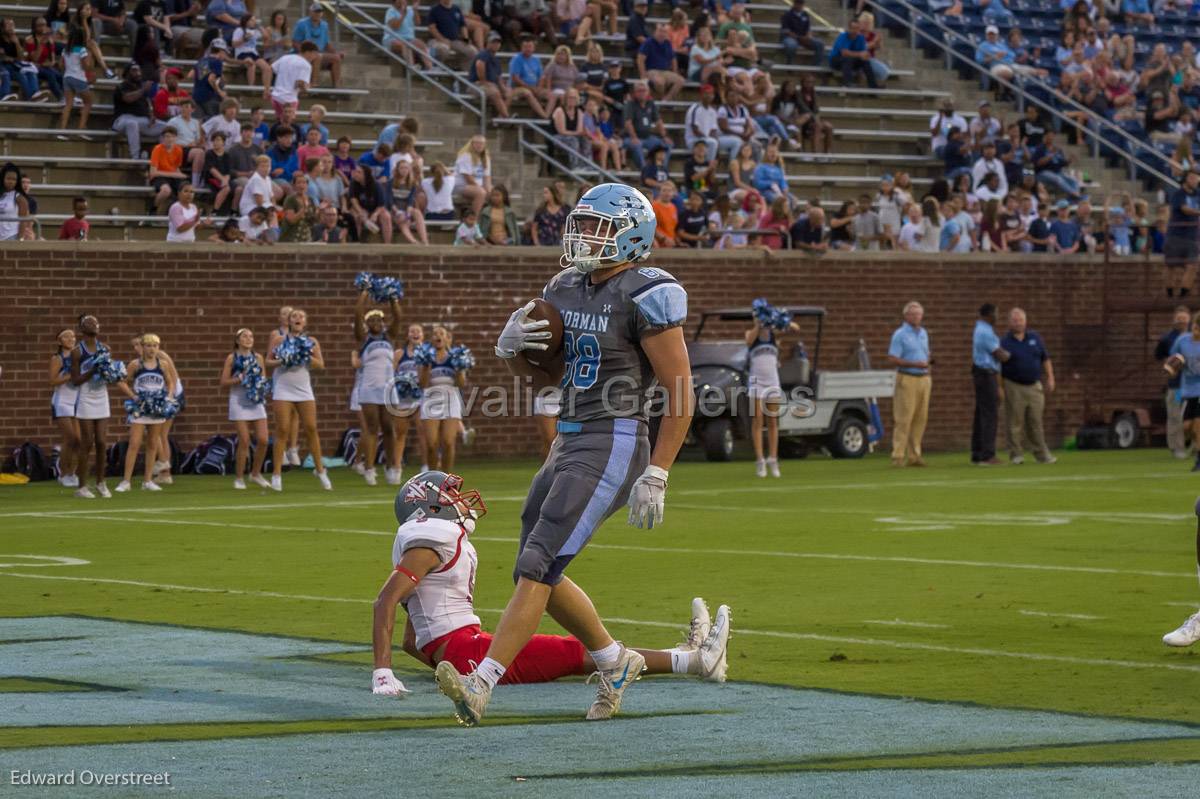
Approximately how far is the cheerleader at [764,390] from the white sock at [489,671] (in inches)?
654

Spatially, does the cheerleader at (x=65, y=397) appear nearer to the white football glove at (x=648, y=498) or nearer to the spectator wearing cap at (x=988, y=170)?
the white football glove at (x=648, y=498)

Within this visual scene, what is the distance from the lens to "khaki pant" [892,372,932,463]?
25.5 m

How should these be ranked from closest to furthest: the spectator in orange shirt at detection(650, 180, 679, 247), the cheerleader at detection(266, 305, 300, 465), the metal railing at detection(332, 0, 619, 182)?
the cheerleader at detection(266, 305, 300, 465), the spectator in orange shirt at detection(650, 180, 679, 247), the metal railing at detection(332, 0, 619, 182)

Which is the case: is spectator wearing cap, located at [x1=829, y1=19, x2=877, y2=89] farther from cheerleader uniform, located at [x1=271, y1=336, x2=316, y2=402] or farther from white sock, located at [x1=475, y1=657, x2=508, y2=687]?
white sock, located at [x1=475, y1=657, x2=508, y2=687]

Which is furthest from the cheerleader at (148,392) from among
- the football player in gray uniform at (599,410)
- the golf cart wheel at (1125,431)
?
the golf cart wheel at (1125,431)

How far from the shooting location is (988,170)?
3288cm

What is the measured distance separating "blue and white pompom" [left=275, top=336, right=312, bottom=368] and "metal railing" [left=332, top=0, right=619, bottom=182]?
7.84m

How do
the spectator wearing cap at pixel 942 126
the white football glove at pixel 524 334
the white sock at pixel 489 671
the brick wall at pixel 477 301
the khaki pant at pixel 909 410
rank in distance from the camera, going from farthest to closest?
1. the spectator wearing cap at pixel 942 126
2. the khaki pant at pixel 909 410
3. the brick wall at pixel 477 301
4. the white football glove at pixel 524 334
5. the white sock at pixel 489 671

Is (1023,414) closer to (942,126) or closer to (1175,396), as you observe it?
(1175,396)

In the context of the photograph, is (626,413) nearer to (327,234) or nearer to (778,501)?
(778,501)

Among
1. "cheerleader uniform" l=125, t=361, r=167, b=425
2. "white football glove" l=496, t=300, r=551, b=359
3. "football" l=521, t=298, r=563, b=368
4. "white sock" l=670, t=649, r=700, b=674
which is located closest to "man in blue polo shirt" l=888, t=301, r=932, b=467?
"cheerleader uniform" l=125, t=361, r=167, b=425

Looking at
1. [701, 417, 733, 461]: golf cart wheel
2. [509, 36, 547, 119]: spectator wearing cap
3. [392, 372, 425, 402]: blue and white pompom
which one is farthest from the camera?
[509, 36, 547, 119]: spectator wearing cap

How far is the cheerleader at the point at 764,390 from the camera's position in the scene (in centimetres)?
2422

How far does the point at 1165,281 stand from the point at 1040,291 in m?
2.28
